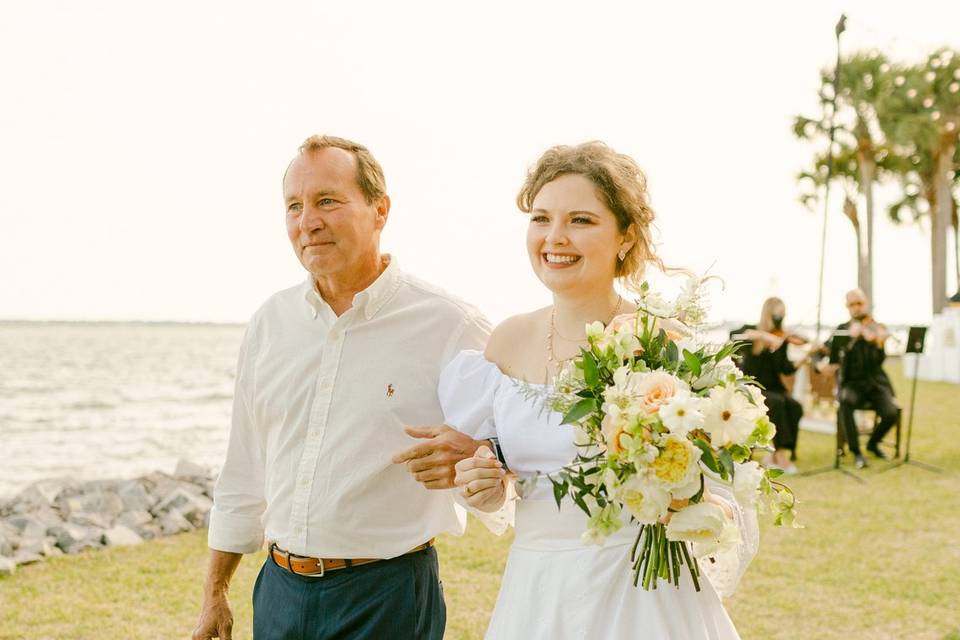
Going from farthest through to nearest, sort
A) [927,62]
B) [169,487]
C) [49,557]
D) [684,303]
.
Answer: [927,62] < [169,487] < [49,557] < [684,303]

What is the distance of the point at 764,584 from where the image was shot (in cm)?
709

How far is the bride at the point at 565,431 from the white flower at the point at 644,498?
31 centimetres

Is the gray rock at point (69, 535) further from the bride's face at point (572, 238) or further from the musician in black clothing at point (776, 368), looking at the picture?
the musician in black clothing at point (776, 368)

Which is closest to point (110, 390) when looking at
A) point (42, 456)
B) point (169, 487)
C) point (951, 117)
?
point (42, 456)

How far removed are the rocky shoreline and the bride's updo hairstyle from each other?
649 cm

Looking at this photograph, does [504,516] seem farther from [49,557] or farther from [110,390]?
[110,390]

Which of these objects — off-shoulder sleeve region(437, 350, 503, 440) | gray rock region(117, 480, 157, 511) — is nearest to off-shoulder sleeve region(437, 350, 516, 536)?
off-shoulder sleeve region(437, 350, 503, 440)

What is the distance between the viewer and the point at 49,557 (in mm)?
7727

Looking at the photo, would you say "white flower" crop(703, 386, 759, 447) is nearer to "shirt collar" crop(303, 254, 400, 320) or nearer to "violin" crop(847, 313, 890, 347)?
"shirt collar" crop(303, 254, 400, 320)

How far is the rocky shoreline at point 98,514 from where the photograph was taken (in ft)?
26.1

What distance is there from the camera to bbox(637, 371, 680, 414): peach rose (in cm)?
211

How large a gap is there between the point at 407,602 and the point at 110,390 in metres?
39.1

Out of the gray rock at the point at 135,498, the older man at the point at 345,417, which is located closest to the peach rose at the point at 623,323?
the older man at the point at 345,417

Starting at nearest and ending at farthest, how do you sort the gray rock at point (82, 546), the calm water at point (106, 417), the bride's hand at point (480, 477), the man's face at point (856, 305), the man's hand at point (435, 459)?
the bride's hand at point (480, 477) < the man's hand at point (435, 459) < the gray rock at point (82, 546) < the man's face at point (856, 305) < the calm water at point (106, 417)
